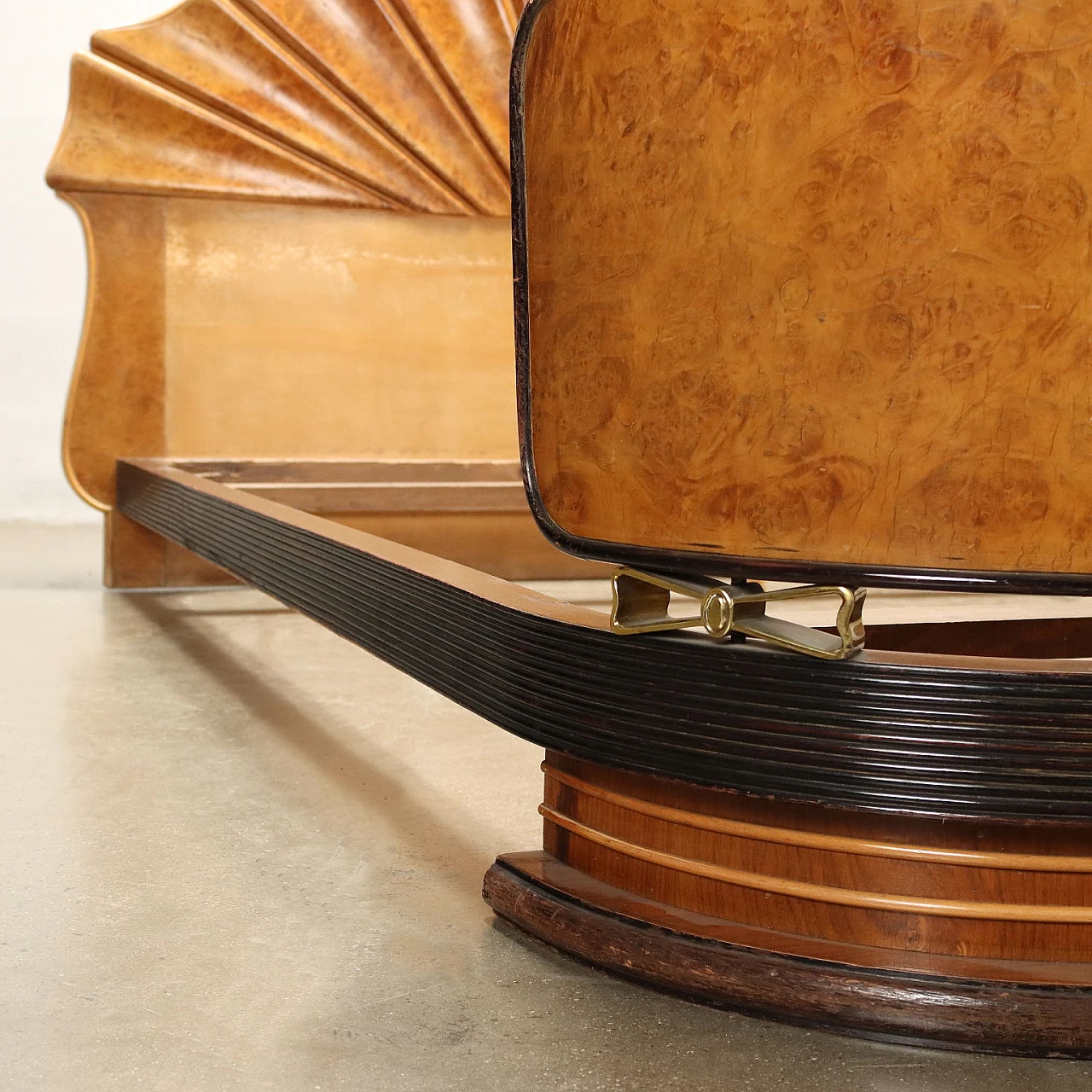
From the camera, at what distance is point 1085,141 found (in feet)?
4.05

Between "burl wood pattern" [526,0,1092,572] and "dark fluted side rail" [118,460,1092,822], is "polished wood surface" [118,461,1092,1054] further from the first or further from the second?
"burl wood pattern" [526,0,1092,572]

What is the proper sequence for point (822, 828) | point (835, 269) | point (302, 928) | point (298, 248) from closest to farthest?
1. point (835, 269)
2. point (822, 828)
3. point (302, 928)
4. point (298, 248)

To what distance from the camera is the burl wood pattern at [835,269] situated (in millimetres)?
1257

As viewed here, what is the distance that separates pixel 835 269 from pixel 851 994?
70cm

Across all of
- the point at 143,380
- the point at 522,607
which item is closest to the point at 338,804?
the point at 522,607

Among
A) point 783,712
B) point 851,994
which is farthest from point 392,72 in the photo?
point 851,994

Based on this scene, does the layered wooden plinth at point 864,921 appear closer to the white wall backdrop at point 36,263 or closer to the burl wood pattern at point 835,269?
the burl wood pattern at point 835,269

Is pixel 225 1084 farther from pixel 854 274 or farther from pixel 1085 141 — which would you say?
pixel 1085 141

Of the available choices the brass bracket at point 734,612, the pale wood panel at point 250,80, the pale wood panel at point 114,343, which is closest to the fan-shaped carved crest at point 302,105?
the pale wood panel at point 250,80

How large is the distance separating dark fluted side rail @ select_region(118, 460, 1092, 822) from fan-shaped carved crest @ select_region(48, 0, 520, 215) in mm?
3801

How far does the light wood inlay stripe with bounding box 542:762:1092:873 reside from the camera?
4.54 ft

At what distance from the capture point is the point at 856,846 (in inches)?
56.1

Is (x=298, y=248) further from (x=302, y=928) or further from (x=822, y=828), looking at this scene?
(x=822, y=828)

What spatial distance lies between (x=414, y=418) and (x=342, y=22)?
1508mm
